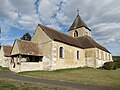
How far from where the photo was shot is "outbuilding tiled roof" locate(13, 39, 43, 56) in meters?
21.5

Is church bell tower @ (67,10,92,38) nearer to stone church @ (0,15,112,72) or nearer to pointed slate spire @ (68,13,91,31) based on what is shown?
pointed slate spire @ (68,13,91,31)

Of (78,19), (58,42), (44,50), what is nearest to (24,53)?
(44,50)

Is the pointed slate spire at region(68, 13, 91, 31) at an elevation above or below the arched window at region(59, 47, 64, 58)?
above

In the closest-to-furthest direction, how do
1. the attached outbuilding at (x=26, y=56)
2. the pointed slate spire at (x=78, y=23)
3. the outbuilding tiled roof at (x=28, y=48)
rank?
the attached outbuilding at (x=26, y=56) < the outbuilding tiled roof at (x=28, y=48) < the pointed slate spire at (x=78, y=23)

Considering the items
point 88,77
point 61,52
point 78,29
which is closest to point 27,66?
point 61,52

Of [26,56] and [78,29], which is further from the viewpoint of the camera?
[78,29]

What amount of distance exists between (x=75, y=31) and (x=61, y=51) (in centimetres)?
1484

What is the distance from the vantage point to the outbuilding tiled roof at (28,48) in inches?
848

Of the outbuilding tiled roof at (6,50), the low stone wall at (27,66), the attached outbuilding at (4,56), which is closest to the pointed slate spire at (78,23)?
the outbuilding tiled roof at (6,50)

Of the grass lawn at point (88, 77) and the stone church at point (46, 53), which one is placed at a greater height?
the stone church at point (46, 53)

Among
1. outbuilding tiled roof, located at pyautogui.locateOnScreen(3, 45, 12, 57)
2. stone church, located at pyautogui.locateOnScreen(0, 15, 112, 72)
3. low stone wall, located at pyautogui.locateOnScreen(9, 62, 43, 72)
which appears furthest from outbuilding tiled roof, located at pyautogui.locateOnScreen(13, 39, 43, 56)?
outbuilding tiled roof, located at pyautogui.locateOnScreen(3, 45, 12, 57)

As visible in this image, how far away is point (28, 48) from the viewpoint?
74.4 ft

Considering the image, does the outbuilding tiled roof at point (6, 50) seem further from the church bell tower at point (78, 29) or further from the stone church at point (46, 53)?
the church bell tower at point (78, 29)

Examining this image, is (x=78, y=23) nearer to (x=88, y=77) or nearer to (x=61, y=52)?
(x=61, y=52)
